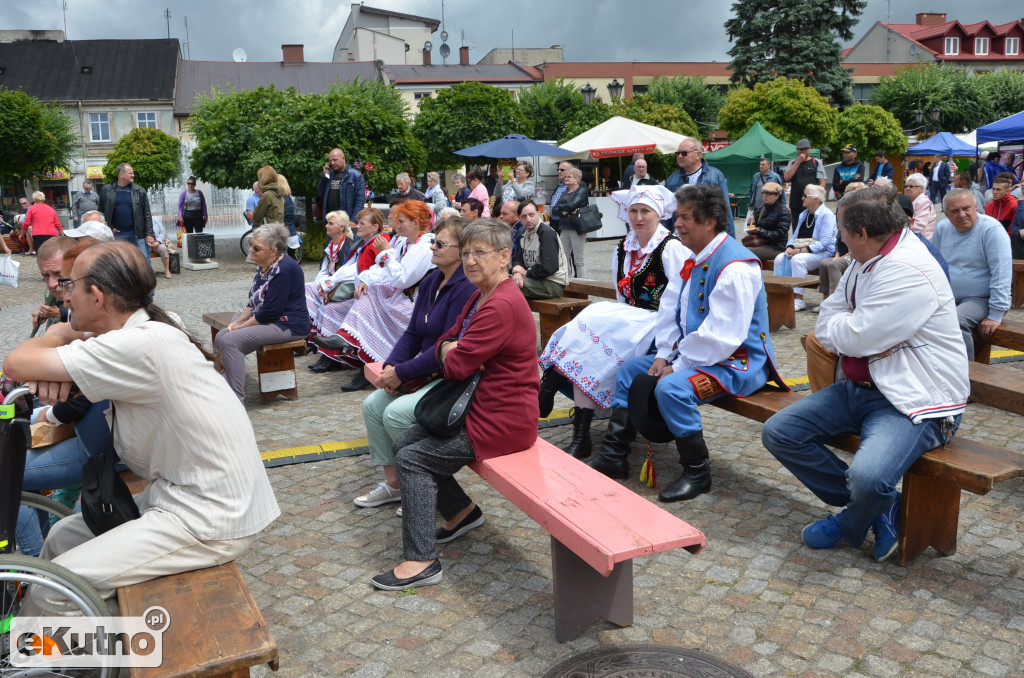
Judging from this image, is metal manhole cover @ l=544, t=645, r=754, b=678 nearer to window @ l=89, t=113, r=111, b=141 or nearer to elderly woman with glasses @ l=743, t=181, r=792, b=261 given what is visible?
elderly woman with glasses @ l=743, t=181, r=792, b=261

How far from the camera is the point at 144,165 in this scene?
1622 inches

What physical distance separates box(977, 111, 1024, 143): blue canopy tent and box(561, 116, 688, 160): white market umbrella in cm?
583

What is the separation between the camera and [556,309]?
7781 millimetres

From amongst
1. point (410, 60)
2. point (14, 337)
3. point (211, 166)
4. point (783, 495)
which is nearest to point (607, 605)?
point (783, 495)

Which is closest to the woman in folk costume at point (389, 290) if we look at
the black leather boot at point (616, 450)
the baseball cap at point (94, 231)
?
the baseball cap at point (94, 231)

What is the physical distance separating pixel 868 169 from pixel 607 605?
140 feet

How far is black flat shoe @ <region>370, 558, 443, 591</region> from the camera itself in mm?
3799

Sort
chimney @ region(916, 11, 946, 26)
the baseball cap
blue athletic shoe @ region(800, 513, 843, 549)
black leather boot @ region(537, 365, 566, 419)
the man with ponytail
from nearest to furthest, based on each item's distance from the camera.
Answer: the man with ponytail
blue athletic shoe @ region(800, 513, 843, 549)
black leather boot @ region(537, 365, 566, 419)
the baseball cap
chimney @ region(916, 11, 946, 26)

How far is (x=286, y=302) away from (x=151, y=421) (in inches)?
164

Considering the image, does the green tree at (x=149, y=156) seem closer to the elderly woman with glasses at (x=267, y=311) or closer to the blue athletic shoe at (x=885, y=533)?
the elderly woman with glasses at (x=267, y=311)

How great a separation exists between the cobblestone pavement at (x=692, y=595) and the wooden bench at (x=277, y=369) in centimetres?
194

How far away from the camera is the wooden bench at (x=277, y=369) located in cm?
698

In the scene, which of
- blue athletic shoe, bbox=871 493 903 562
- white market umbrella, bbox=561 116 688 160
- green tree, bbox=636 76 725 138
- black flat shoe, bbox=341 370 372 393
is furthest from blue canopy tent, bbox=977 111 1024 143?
green tree, bbox=636 76 725 138

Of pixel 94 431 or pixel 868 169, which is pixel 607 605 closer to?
pixel 94 431
